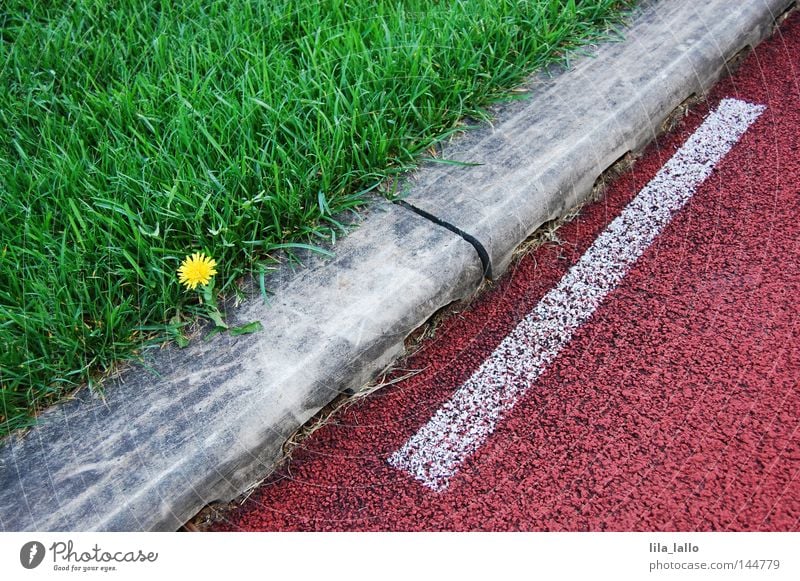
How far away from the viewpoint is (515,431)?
6.07 feet

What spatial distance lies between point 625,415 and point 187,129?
1.51 m

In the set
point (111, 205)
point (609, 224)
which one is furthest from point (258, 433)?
point (609, 224)

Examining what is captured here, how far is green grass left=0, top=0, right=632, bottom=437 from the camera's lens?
198 centimetres

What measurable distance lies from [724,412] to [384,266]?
0.93m

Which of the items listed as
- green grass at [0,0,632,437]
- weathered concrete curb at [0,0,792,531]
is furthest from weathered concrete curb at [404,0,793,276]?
green grass at [0,0,632,437]

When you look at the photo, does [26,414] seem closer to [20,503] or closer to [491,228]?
[20,503]

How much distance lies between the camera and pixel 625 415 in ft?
6.03
